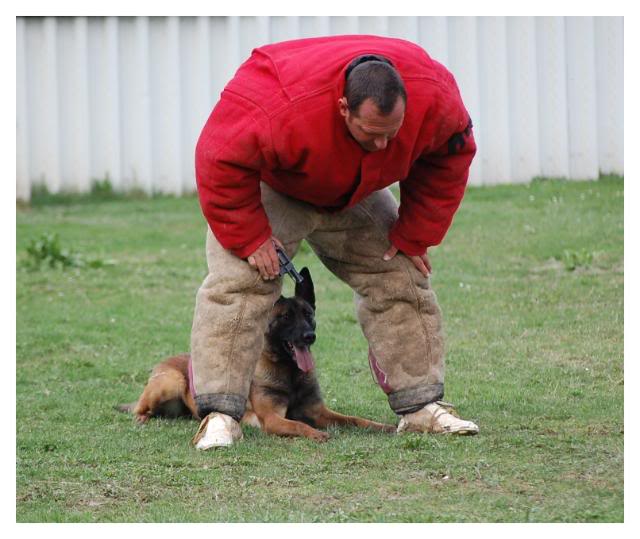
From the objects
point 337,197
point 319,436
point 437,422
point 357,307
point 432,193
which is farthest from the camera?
point 357,307

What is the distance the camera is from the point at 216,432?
5.74 meters

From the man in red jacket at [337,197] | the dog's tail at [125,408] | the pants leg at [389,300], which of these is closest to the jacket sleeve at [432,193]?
the man in red jacket at [337,197]

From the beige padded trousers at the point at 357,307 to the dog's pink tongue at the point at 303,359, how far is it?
461 mm

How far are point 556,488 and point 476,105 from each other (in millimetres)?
9709

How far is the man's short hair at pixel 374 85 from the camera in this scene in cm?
487

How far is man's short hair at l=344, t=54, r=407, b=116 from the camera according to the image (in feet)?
16.0

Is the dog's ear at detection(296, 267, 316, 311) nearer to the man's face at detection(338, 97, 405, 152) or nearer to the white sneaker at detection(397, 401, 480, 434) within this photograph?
the white sneaker at detection(397, 401, 480, 434)

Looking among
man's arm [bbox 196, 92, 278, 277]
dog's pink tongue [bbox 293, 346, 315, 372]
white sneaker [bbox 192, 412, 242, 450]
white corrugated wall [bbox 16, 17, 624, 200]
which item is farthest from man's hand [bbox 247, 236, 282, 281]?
white corrugated wall [bbox 16, 17, 624, 200]

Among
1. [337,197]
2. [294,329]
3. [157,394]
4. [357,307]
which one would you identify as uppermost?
[337,197]

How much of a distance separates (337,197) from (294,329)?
125 cm

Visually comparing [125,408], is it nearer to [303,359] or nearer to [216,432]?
[303,359]

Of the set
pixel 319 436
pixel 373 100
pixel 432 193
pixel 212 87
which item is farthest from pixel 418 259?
pixel 212 87

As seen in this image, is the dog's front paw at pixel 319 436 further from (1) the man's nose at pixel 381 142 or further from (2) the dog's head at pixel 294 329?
(1) the man's nose at pixel 381 142

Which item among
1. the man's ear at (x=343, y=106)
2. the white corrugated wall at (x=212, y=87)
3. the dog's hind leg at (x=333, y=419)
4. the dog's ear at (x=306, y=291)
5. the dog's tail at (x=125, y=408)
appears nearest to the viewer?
the man's ear at (x=343, y=106)
